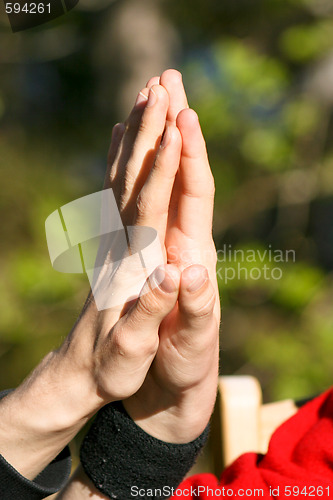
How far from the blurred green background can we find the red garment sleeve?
2.89 ft

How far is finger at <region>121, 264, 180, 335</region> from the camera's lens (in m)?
0.52

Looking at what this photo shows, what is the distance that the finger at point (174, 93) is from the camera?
23.9 inches

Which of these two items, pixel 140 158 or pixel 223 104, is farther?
pixel 223 104

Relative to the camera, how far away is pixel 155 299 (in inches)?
20.6

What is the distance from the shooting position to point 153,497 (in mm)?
656

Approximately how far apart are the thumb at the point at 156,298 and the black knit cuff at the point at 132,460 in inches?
6.9

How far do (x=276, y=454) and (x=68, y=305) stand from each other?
1023 mm

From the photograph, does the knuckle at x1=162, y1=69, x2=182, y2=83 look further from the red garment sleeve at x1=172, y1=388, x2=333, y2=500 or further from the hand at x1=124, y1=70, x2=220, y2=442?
the red garment sleeve at x1=172, y1=388, x2=333, y2=500

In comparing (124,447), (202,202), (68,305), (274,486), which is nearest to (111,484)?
(124,447)

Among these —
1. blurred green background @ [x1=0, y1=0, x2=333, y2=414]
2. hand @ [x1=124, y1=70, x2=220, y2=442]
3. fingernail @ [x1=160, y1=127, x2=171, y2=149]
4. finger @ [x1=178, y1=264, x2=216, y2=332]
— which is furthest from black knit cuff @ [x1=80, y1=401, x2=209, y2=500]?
blurred green background @ [x1=0, y1=0, x2=333, y2=414]

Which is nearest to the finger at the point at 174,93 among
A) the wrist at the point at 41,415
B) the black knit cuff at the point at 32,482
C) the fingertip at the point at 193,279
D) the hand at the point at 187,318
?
the hand at the point at 187,318

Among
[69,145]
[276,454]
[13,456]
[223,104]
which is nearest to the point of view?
[13,456]

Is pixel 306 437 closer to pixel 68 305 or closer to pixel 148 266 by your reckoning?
pixel 148 266

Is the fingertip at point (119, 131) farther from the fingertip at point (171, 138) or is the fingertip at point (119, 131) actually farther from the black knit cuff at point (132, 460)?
the black knit cuff at point (132, 460)
